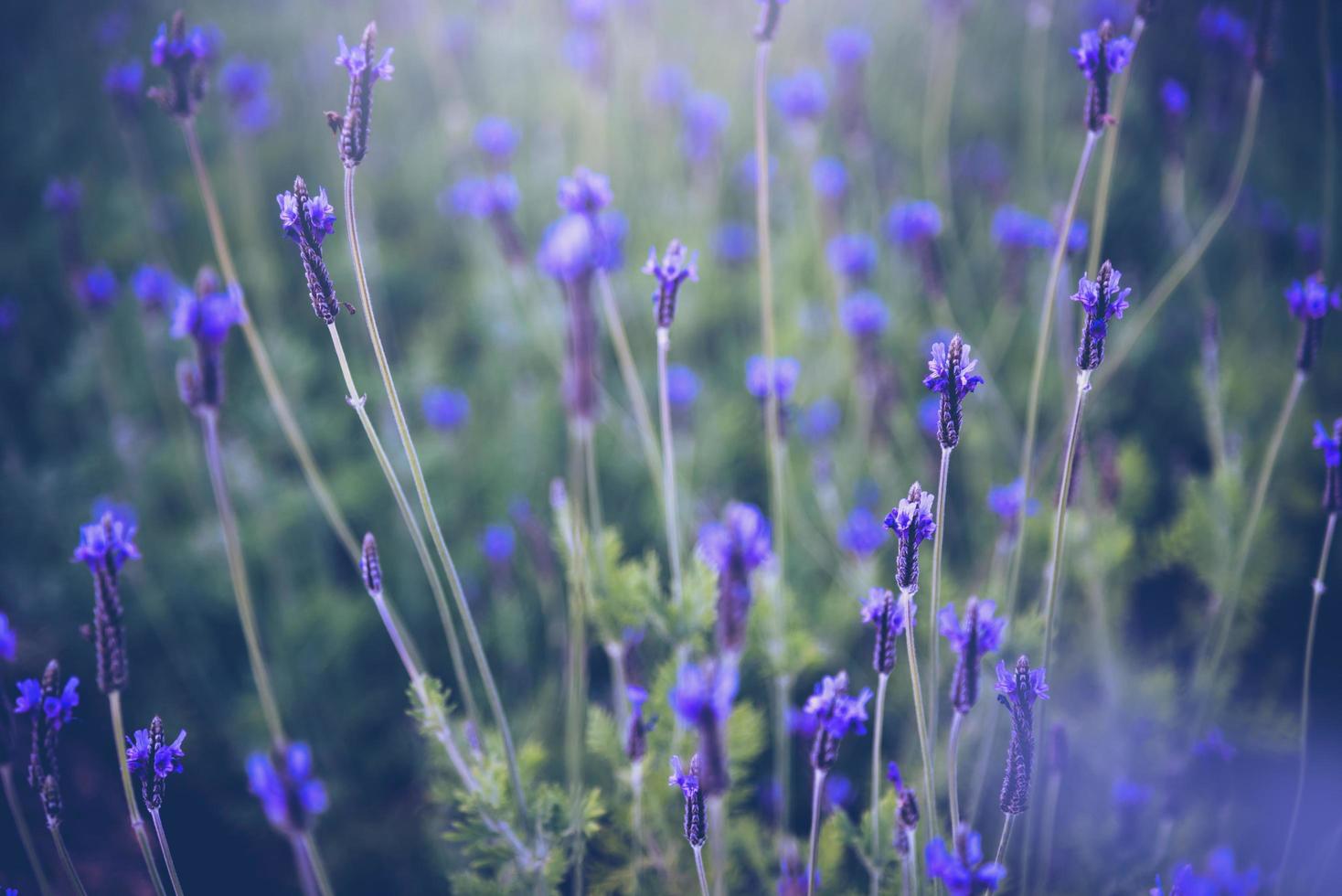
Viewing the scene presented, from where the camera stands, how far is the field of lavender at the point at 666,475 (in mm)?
991

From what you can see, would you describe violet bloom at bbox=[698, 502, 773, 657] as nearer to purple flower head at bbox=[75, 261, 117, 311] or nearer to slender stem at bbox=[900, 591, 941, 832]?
slender stem at bbox=[900, 591, 941, 832]

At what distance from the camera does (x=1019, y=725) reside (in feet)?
2.56

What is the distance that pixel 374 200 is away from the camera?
8.87ft

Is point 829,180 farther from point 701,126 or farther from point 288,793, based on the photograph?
point 288,793

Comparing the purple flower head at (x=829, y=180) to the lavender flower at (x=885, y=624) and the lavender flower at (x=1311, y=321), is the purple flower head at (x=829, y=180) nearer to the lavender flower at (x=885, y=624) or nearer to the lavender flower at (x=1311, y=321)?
the lavender flower at (x=1311, y=321)

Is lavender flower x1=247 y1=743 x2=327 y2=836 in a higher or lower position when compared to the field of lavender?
lower

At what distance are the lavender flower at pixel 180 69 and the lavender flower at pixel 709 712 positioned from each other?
3.14 ft

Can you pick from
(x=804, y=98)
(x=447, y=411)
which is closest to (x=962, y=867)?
(x=447, y=411)

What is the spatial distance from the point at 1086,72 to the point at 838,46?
4.53 ft

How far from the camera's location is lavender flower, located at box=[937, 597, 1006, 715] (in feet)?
2.77

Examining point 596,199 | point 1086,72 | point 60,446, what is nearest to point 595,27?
point 596,199

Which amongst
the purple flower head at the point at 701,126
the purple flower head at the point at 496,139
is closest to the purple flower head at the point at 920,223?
the purple flower head at the point at 701,126

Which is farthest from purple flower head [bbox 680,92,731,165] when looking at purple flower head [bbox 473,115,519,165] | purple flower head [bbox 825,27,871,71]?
purple flower head [bbox 473,115,519,165]

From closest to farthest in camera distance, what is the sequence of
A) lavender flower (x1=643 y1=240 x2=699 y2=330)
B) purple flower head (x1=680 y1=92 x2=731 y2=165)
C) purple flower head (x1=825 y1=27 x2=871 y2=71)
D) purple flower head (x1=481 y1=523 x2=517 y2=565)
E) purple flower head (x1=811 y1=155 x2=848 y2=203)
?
lavender flower (x1=643 y1=240 x2=699 y2=330)
purple flower head (x1=481 y1=523 x2=517 y2=565)
purple flower head (x1=811 y1=155 x2=848 y2=203)
purple flower head (x1=825 y1=27 x2=871 y2=71)
purple flower head (x1=680 y1=92 x2=731 y2=165)
